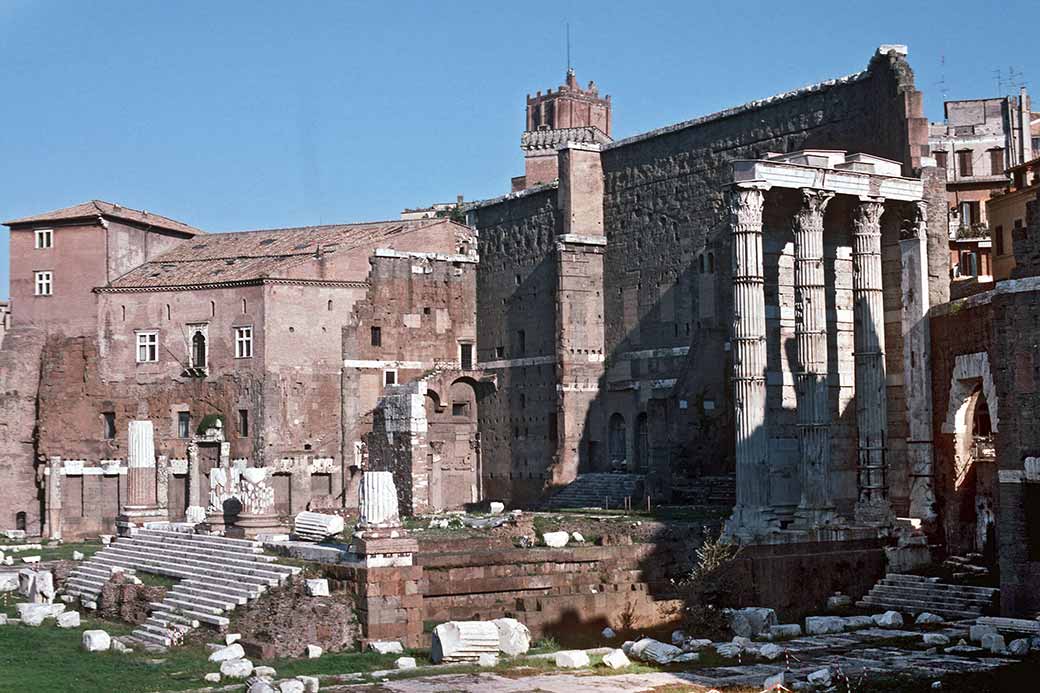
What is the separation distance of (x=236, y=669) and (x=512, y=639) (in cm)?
410

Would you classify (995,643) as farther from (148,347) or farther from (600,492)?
(148,347)

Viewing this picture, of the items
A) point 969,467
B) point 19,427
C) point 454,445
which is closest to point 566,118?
point 454,445

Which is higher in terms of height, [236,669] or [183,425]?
[183,425]

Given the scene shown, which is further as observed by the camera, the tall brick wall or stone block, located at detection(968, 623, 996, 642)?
the tall brick wall

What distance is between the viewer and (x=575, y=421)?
46.3m

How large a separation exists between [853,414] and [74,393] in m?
28.1

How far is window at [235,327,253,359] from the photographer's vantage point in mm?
47250

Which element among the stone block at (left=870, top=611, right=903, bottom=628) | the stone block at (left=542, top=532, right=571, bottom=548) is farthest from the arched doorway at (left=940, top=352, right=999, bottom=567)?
the stone block at (left=542, top=532, right=571, bottom=548)

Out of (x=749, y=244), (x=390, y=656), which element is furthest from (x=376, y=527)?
(x=749, y=244)

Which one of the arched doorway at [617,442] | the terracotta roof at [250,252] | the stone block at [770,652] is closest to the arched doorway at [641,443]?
the arched doorway at [617,442]

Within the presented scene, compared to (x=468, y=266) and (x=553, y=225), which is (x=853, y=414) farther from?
(x=468, y=266)

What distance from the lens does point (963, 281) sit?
44.8 m

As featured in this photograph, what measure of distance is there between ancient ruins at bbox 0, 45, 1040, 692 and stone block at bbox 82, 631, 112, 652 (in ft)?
0.37

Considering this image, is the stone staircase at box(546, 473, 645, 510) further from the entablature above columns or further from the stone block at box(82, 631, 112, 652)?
the stone block at box(82, 631, 112, 652)
